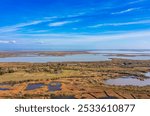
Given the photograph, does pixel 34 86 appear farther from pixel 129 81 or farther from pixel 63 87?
pixel 129 81

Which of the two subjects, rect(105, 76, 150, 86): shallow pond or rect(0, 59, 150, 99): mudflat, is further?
rect(105, 76, 150, 86): shallow pond

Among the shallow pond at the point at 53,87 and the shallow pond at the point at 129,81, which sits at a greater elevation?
the shallow pond at the point at 53,87

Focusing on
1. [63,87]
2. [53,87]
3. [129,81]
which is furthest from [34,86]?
[129,81]

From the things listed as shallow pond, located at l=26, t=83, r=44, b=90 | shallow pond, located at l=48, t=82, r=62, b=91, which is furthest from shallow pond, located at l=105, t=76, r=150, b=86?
shallow pond, located at l=26, t=83, r=44, b=90

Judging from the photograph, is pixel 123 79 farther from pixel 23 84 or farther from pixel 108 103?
pixel 108 103

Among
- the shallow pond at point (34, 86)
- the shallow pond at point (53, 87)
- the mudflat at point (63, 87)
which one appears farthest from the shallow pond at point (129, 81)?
the shallow pond at point (34, 86)

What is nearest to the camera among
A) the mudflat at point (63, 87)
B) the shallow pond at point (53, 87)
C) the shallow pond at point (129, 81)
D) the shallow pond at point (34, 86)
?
the mudflat at point (63, 87)

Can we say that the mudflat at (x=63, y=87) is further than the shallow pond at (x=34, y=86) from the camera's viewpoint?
No

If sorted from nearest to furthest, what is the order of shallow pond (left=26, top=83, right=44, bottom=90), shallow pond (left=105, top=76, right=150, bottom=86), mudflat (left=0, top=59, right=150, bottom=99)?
mudflat (left=0, top=59, right=150, bottom=99) < shallow pond (left=26, top=83, right=44, bottom=90) < shallow pond (left=105, top=76, right=150, bottom=86)

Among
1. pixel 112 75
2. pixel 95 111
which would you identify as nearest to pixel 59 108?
pixel 95 111

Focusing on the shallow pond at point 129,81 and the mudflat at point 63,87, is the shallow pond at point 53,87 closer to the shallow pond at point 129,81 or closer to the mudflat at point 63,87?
the mudflat at point 63,87

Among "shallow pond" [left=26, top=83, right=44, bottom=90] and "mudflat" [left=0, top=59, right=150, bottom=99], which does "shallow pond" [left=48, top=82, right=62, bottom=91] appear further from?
"shallow pond" [left=26, top=83, right=44, bottom=90]
